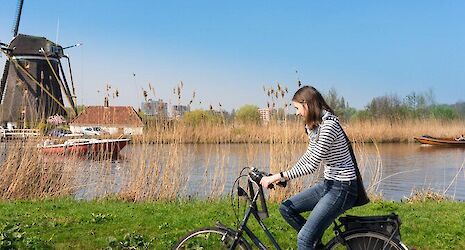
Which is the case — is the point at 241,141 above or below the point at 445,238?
above

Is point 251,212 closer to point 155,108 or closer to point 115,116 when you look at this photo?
point 155,108

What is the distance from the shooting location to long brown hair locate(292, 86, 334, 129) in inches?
126

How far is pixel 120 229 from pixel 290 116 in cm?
480

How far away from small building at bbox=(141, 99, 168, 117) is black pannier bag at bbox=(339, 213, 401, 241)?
271 inches

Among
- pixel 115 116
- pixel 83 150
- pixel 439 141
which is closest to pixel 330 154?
pixel 115 116

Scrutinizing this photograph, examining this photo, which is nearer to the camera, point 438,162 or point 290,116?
point 290,116

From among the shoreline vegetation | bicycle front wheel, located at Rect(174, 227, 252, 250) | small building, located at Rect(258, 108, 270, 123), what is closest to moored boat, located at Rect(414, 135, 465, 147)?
the shoreline vegetation

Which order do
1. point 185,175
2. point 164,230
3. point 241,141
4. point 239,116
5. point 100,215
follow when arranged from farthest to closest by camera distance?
point 239,116, point 241,141, point 185,175, point 100,215, point 164,230

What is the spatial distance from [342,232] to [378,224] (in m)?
0.22

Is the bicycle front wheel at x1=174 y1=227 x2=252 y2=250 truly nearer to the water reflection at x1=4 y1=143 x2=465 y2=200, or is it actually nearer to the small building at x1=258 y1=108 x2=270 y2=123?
the water reflection at x1=4 y1=143 x2=465 y2=200

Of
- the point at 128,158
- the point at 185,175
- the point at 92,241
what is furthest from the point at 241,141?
the point at 92,241

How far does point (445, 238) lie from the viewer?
5.21 meters

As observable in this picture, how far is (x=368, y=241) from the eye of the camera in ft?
10.3

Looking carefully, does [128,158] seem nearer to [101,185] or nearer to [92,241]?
[101,185]
